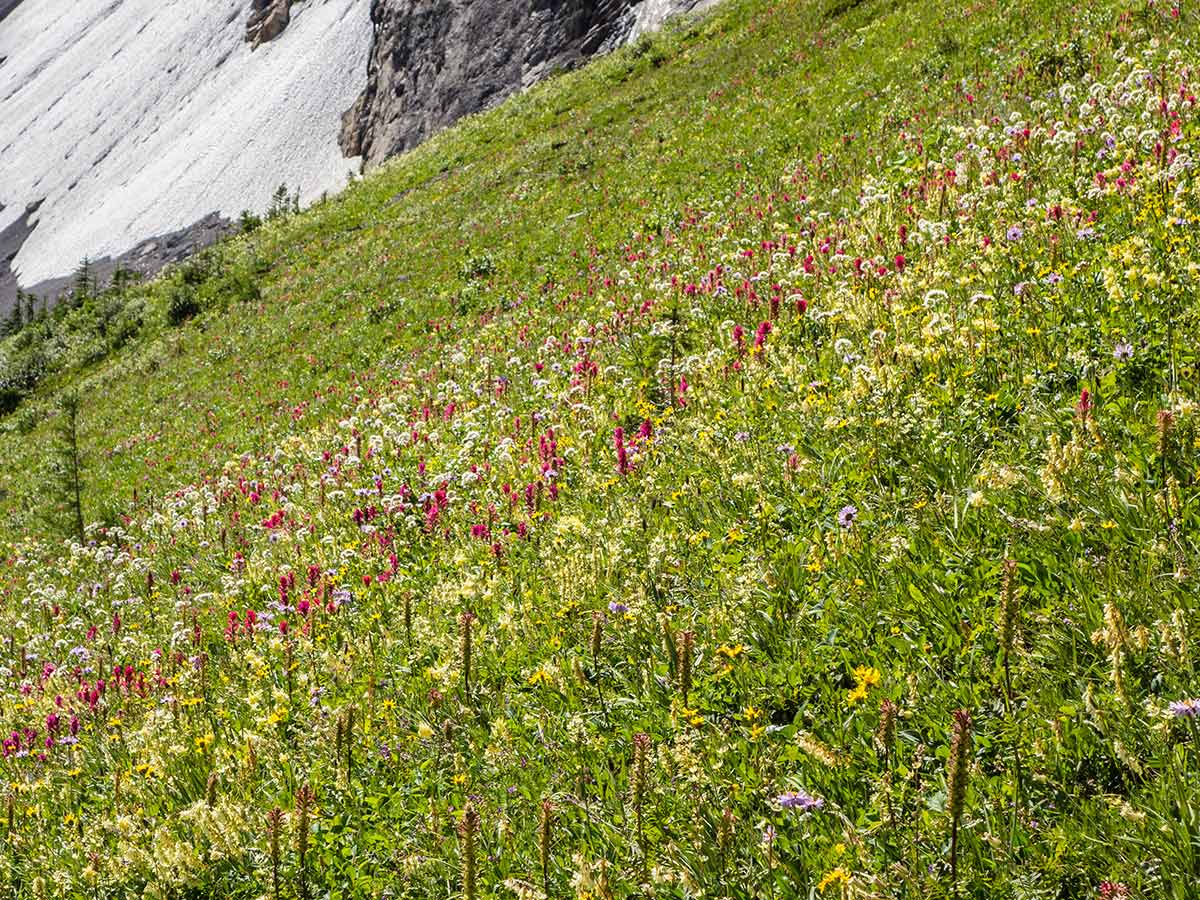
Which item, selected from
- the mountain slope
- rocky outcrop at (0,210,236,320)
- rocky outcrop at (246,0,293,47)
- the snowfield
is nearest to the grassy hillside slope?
the mountain slope

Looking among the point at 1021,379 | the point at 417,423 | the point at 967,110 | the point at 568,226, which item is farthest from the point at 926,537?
the point at 568,226

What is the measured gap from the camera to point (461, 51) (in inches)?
2306

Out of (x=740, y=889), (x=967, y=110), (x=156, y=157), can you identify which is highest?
(x=156, y=157)

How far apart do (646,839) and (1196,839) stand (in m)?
1.86

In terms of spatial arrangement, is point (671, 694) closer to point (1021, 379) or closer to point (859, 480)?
point (859, 480)

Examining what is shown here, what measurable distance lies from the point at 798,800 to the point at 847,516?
6.11 feet

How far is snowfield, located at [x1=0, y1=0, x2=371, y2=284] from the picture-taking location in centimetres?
7231

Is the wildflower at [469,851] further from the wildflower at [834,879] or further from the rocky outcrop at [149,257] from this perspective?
the rocky outcrop at [149,257]

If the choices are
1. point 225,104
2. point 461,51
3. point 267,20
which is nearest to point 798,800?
point 461,51

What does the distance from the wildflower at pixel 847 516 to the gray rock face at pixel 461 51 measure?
44523 millimetres

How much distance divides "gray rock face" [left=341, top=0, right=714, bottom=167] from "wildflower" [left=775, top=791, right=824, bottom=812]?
46.3 meters

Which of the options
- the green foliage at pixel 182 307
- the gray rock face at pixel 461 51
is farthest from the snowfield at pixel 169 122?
the green foliage at pixel 182 307

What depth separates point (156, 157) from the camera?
83938 mm

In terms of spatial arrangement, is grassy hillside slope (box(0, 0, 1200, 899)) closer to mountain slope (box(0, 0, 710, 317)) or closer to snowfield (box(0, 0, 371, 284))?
mountain slope (box(0, 0, 710, 317))
